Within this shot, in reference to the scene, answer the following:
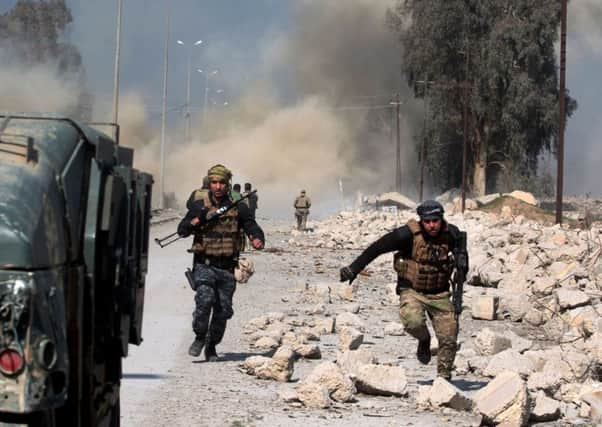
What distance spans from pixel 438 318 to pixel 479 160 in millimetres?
52408

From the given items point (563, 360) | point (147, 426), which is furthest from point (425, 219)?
point (147, 426)

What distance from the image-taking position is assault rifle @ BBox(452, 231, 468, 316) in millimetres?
8711

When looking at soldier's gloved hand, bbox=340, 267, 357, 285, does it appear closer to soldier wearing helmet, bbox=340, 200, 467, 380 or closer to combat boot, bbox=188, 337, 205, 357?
soldier wearing helmet, bbox=340, 200, 467, 380

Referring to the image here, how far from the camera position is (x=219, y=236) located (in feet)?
31.7

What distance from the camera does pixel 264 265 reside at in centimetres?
2300

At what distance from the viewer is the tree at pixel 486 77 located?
56.5m

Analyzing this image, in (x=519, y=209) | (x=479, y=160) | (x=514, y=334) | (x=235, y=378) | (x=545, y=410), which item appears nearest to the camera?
(x=545, y=410)

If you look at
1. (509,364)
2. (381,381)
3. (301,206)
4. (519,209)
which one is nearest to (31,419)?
(381,381)

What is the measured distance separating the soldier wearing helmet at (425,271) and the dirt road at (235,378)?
468mm

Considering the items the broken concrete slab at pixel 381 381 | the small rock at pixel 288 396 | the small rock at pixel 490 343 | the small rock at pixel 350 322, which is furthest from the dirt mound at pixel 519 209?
the small rock at pixel 288 396

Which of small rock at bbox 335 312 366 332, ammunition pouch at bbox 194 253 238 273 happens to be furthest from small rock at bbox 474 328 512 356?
ammunition pouch at bbox 194 253 238 273

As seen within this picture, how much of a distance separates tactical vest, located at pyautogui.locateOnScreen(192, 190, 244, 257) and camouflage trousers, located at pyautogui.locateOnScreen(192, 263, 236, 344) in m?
0.14

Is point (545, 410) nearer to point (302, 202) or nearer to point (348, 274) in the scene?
point (348, 274)

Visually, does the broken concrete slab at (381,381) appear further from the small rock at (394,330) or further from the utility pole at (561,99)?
the utility pole at (561,99)
